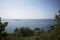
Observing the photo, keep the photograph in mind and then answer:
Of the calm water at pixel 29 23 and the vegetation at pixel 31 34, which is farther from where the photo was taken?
the calm water at pixel 29 23

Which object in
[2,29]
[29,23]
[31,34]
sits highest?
[29,23]

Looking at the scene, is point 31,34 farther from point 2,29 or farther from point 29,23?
point 2,29

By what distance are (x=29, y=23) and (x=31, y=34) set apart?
0.75 ft

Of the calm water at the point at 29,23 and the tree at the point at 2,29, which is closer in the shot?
the tree at the point at 2,29

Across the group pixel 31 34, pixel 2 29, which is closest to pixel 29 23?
Result: pixel 31 34

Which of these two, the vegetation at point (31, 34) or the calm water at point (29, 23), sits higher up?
the calm water at point (29, 23)

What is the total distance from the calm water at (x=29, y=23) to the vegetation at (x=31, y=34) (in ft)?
0.26

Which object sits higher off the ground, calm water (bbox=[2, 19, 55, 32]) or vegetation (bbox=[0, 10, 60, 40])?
calm water (bbox=[2, 19, 55, 32])

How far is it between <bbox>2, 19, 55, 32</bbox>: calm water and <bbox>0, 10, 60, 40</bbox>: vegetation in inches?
3.1

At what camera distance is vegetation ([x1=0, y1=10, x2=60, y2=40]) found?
2.71 m

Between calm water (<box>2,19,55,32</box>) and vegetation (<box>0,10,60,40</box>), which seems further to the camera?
calm water (<box>2,19,55,32</box>)

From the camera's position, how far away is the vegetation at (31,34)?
2.71 m

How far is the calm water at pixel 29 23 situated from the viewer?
9.38ft

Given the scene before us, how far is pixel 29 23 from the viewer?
2.88 m
